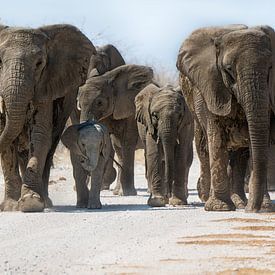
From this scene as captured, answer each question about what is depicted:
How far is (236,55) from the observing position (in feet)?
44.0

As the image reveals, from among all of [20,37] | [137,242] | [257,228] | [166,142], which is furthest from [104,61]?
[137,242]

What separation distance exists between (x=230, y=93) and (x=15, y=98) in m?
2.63

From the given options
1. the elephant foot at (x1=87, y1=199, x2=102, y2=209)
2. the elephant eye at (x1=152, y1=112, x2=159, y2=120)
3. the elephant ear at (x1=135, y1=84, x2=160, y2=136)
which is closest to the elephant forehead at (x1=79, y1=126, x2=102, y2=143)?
the elephant foot at (x1=87, y1=199, x2=102, y2=209)

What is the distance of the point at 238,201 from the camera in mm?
15188

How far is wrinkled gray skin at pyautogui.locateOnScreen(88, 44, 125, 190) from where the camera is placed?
22625mm

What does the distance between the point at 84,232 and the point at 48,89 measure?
13.6 ft

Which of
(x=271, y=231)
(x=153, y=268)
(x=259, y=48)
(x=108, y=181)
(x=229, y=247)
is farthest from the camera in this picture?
(x=108, y=181)

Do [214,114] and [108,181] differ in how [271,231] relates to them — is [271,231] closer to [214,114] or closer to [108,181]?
[214,114]

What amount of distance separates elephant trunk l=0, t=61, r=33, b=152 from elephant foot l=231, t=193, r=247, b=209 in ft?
10.3

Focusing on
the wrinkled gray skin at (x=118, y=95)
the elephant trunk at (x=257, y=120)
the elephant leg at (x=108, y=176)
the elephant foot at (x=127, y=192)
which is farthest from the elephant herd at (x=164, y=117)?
the elephant leg at (x=108, y=176)

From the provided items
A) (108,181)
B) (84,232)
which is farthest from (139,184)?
(84,232)

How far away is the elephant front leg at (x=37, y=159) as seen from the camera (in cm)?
1387

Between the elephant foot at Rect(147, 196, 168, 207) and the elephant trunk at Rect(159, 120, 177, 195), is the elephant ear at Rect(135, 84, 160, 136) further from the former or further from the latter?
the elephant foot at Rect(147, 196, 168, 207)

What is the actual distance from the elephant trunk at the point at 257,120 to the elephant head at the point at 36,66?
2.75m
